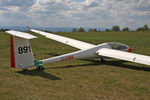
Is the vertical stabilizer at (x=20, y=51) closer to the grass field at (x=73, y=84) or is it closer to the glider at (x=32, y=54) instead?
the glider at (x=32, y=54)

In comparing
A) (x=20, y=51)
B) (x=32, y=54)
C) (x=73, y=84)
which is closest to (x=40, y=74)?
(x=32, y=54)

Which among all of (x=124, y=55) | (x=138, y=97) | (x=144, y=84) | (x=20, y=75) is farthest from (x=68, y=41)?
(x=138, y=97)

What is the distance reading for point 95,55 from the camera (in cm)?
1380

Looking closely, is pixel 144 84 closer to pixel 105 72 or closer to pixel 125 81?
pixel 125 81

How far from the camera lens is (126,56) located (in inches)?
471

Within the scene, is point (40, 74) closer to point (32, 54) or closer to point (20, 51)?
point (32, 54)

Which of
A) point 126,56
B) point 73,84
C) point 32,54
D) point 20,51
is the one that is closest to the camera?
point 73,84

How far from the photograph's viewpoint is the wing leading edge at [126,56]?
35.6ft

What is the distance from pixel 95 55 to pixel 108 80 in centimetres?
460

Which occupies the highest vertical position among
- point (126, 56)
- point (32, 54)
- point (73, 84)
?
point (32, 54)

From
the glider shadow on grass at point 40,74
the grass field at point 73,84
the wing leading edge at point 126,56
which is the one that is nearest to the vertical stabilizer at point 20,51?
the glider shadow on grass at point 40,74

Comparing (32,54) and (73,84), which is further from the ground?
(32,54)

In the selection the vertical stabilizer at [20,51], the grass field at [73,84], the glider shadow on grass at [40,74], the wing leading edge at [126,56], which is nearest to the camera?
the grass field at [73,84]

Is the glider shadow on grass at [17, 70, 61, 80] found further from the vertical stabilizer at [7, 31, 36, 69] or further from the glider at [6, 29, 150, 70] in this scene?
the vertical stabilizer at [7, 31, 36, 69]
